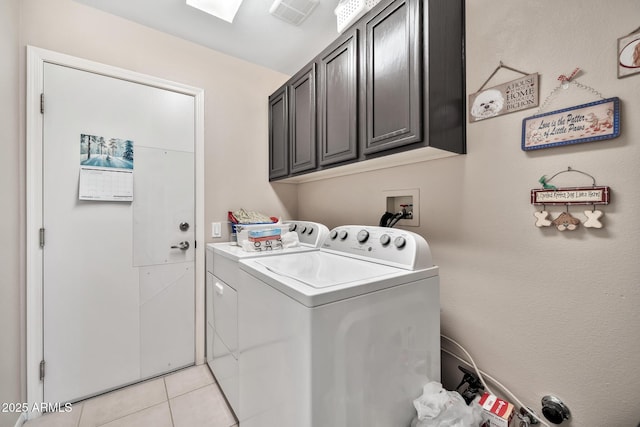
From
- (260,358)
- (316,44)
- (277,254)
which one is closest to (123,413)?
(260,358)

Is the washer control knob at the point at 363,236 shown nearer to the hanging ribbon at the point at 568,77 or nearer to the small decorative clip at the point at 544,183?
the small decorative clip at the point at 544,183

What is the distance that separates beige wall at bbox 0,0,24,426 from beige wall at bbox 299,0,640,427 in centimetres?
220

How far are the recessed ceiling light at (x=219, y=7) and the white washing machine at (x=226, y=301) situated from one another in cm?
149

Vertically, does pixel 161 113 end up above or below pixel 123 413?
above

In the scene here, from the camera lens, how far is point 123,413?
1.47 meters

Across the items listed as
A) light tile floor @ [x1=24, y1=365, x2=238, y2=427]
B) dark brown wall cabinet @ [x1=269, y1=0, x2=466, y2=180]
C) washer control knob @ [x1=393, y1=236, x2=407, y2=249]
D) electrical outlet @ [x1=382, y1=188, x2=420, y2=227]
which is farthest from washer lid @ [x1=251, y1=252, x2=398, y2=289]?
light tile floor @ [x1=24, y1=365, x2=238, y2=427]

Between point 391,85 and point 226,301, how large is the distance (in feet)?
5.06

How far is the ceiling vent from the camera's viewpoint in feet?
5.01

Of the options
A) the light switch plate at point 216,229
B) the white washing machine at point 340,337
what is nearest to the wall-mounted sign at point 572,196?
the white washing machine at point 340,337

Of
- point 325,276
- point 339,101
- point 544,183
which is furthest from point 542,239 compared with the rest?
point 339,101

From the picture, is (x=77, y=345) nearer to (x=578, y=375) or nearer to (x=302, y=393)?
(x=302, y=393)

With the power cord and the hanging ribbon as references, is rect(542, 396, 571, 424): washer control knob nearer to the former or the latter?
the power cord

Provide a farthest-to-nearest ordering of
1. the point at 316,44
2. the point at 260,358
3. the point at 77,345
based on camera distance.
A: the point at 316,44 → the point at 77,345 → the point at 260,358

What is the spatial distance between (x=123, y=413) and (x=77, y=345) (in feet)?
1.69
